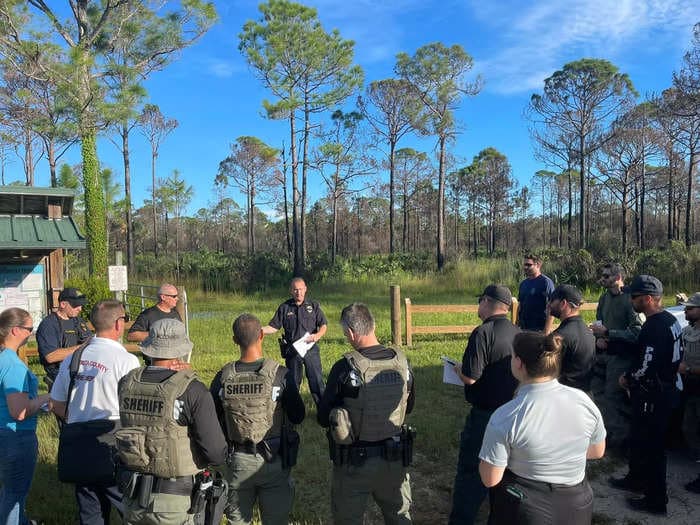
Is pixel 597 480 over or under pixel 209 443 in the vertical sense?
under

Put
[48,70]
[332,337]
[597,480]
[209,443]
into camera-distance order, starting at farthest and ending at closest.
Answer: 1. [48,70]
2. [332,337]
3. [597,480]
4. [209,443]

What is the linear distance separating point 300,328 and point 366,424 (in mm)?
3120

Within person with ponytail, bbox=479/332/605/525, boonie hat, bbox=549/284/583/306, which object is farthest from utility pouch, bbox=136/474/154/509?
boonie hat, bbox=549/284/583/306

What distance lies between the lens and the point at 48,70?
16016mm

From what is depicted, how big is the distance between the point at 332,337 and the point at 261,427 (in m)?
8.28

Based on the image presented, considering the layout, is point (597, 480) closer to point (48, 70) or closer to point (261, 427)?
point (261, 427)

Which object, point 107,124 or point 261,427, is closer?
point 261,427

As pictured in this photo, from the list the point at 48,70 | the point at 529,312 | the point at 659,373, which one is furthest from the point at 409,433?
the point at 48,70

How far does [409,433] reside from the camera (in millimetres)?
2869

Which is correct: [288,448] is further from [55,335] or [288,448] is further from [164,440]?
[55,335]

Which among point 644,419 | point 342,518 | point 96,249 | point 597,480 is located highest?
point 96,249

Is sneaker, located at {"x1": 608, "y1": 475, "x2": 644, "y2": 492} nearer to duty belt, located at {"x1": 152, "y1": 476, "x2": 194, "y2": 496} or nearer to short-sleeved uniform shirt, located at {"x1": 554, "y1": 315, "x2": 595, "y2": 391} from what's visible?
short-sleeved uniform shirt, located at {"x1": 554, "y1": 315, "x2": 595, "y2": 391}

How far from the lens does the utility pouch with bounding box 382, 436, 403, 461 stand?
110 inches

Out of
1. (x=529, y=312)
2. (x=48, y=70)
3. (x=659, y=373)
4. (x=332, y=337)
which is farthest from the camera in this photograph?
(x=48, y=70)
